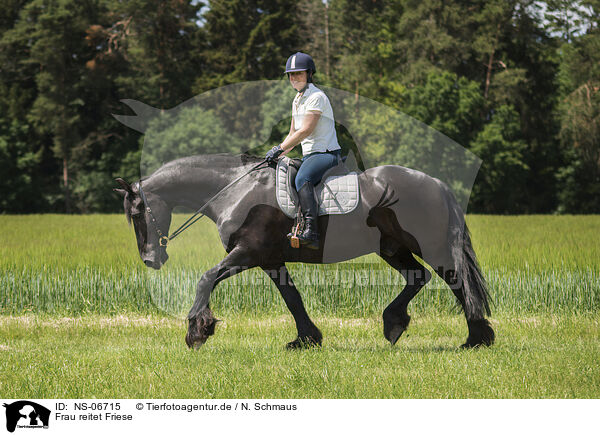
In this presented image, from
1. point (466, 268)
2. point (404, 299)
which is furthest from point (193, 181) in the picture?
point (466, 268)

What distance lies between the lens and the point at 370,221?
6.88 m

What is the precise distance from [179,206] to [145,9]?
33204mm

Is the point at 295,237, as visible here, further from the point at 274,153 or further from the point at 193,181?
the point at 193,181

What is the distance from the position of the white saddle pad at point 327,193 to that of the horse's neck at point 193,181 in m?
0.48

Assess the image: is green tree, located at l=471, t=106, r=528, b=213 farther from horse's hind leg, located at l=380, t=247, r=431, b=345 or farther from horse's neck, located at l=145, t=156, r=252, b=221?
horse's neck, located at l=145, t=156, r=252, b=221

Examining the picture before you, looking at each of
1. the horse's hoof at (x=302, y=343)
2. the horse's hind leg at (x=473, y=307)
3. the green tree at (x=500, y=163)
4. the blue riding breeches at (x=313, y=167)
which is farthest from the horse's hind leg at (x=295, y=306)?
the green tree at (x=500, y=163)

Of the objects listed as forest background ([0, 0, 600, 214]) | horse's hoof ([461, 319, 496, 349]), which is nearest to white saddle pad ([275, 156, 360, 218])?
horse's hoof ([461, 319, 496, 349])

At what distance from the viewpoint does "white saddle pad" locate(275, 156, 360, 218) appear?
6.62 metres

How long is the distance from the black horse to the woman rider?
1.08 ft

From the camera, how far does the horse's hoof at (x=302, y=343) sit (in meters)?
6.86

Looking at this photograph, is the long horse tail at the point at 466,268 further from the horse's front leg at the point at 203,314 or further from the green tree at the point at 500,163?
the green tree at the point at 500,163

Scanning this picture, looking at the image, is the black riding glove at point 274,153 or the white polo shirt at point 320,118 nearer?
the white polo shirt at point 320,118

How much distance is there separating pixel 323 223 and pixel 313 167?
0.66 m
